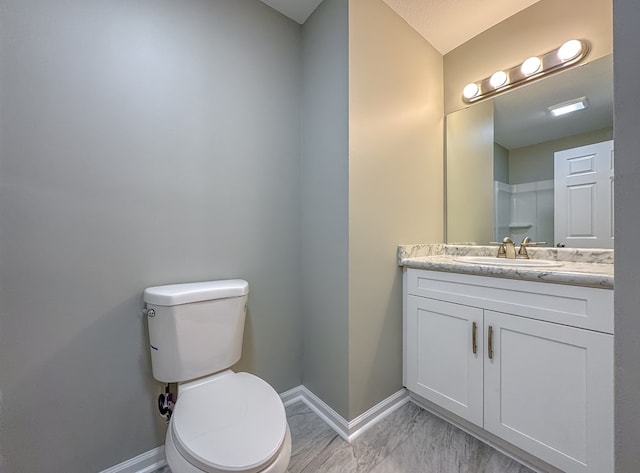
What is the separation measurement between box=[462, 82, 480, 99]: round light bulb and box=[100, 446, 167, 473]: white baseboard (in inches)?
103

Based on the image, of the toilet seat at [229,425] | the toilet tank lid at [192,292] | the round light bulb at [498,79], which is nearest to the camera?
the toilet seat at [229,425]

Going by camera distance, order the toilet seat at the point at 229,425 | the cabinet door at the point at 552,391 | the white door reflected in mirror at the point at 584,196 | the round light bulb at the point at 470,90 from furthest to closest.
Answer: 1. the round light bulb at the point at 470,90
2. the white door reflected in mirror at the point at 584,196
3. the cabinet door at the point at 552,391
4. the toilet seat at the point at 229,425

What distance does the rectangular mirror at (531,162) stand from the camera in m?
1.28

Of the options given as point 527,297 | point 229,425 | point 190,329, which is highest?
point 527,297

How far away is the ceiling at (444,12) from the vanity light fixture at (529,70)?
311 mm

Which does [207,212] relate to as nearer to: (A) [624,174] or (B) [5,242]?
(B) [5,242]

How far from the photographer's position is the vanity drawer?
2.94ft

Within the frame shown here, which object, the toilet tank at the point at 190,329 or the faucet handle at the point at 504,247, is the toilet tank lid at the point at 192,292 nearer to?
the toilet tank at the point at 190,329

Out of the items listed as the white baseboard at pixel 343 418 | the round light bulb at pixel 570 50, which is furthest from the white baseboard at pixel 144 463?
the round light bulb at pixel 570 50

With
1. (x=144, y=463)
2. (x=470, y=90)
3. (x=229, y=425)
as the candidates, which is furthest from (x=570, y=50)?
(x=144, y=463)

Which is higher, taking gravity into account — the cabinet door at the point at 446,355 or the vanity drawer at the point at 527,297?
the vanity drawer at the point at 527,297

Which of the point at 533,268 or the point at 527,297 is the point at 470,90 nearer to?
the point at 533,268

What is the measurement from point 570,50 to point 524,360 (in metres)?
1.56

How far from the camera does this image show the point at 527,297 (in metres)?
1.06
